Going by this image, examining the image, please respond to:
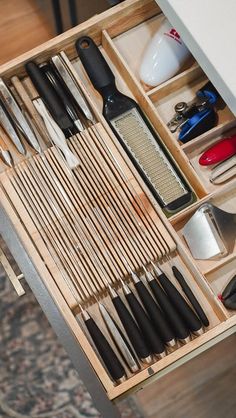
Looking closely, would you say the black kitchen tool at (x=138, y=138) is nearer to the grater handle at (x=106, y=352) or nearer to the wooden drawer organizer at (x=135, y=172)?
the wooden drawer organizer at (x=135, y=172)

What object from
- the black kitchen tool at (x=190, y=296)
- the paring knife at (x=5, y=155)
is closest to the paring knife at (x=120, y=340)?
the black kitchen tool at (x=190, y=296)

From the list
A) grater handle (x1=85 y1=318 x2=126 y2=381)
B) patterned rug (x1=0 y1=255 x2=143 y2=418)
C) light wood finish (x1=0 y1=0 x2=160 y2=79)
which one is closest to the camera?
grater handle (x1=85 y1=318 x2=126 y2=381)

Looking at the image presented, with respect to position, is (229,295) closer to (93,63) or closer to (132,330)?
(132,330)

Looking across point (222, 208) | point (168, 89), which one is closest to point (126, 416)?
point (222, 208)

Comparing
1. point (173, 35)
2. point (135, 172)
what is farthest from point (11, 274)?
point (173, 35)

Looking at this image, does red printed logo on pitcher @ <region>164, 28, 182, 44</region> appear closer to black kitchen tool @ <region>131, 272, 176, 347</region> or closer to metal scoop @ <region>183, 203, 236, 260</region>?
metal scoop @ <region>183, 203, 236, 260</region>

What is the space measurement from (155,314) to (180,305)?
0.04m

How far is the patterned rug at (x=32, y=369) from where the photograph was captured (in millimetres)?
1288

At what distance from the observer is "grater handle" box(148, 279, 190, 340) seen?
1.05m

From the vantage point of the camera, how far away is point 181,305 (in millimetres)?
1062

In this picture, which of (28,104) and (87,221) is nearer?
(87,221)

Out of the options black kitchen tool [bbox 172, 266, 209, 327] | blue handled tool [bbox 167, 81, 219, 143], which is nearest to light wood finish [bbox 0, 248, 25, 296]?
black kitchen tool [bbox 172, 266, 209, 327]

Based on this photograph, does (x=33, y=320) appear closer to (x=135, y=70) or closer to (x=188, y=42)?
(x=135, y=70)

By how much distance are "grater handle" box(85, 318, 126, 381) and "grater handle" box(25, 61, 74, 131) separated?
35 centimetres
